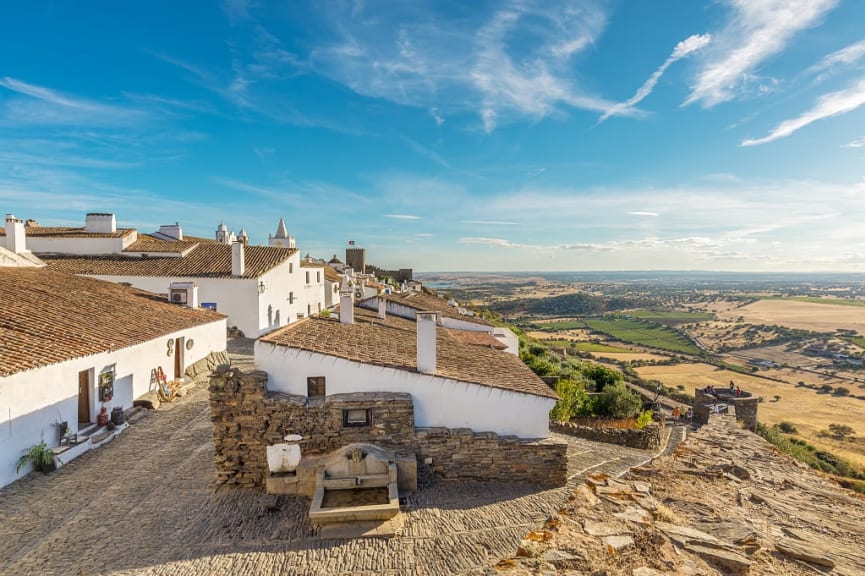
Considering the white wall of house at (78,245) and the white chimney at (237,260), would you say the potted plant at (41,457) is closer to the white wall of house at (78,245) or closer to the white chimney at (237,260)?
the white chimney at (237,260)

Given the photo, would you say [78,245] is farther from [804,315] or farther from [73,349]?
[804,315]

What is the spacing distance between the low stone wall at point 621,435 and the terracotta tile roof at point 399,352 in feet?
11.7

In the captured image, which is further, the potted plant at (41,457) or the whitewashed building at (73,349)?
the potted plant at (41,457)

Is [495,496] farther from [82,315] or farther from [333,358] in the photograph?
[82,315]

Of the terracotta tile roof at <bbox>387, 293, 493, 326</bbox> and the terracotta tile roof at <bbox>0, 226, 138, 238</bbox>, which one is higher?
the terracotta tile roof at <bbox>0, 226, 138, 238</bbox>

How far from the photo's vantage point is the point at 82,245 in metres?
29.1

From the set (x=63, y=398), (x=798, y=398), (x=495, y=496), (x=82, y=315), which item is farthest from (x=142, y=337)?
(x=798, y=398)

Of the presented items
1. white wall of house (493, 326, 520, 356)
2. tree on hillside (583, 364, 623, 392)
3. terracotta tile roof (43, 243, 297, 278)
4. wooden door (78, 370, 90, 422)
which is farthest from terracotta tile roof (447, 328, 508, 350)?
terracotta tile roof (43, 243, 297, 278)

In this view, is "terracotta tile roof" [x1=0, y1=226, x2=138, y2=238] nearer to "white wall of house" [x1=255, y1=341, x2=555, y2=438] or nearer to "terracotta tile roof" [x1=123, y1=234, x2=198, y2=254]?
"terracotta tile roof" [x1=123, y1=234, x2=198, y2=254]

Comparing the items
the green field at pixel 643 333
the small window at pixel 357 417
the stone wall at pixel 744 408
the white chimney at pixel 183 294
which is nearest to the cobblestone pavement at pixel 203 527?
the small window at pixel 357 417

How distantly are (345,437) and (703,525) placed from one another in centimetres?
682

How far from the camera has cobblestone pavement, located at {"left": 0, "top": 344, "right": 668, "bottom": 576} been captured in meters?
6.98

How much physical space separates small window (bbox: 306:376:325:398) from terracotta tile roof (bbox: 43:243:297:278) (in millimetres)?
17023

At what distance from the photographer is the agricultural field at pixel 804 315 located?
94562 mm
